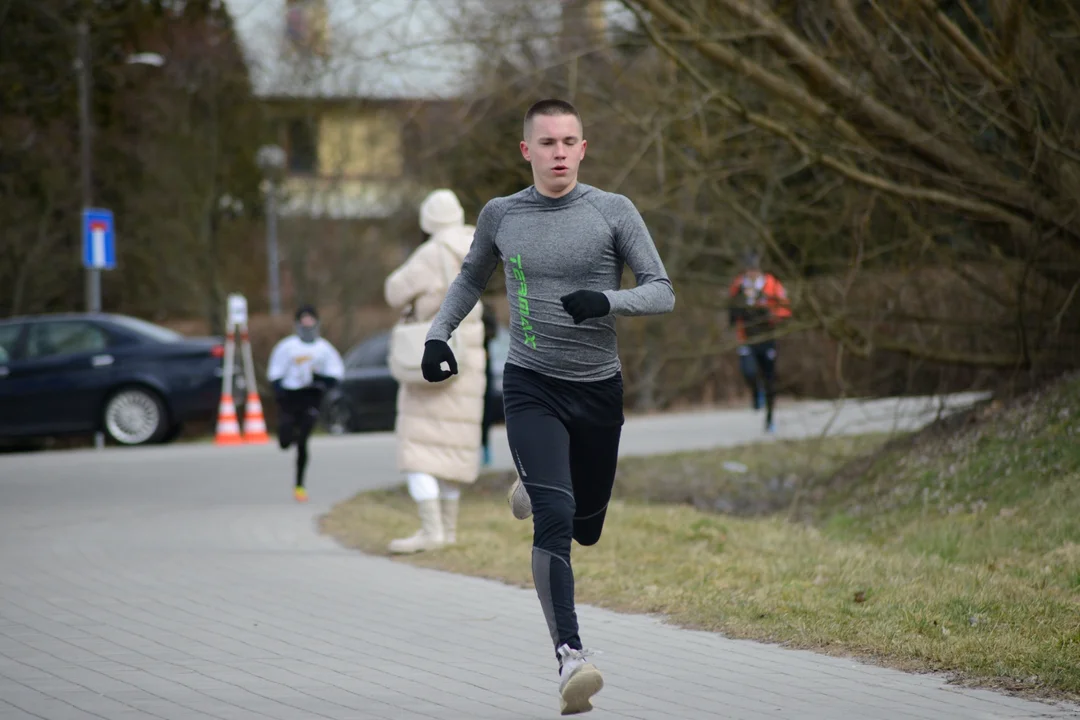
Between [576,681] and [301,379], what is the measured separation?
7851 mm

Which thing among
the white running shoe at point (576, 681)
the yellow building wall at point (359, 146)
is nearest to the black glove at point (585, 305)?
the white running shoe at point (576, 681)

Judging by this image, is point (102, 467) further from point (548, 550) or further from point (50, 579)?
point (548, 550)

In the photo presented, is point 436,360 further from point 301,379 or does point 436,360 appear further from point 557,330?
point 301,379

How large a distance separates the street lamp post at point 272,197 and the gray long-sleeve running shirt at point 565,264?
23.9 metres

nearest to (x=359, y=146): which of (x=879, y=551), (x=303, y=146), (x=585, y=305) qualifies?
(x=303, y=146)

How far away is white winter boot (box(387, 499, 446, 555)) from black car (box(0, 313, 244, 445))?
36.9 feet

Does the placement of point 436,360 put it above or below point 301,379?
above

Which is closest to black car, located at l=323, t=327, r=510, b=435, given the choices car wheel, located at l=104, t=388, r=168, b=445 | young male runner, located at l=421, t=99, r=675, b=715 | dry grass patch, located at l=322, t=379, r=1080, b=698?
car wheel, located at l=104, t=388, r=168, b=445

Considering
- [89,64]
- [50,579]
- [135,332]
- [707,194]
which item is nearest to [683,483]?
[707,194]

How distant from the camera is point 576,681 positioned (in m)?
5.12

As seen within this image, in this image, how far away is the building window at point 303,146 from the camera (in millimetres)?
30594

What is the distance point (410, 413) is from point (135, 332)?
1172 centimetres

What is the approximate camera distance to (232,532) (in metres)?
11.2

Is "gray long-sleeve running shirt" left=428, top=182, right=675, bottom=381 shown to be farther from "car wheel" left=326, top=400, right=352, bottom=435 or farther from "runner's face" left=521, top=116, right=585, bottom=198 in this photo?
"car wheel" left=326, top=400, right=352, bottom=435
